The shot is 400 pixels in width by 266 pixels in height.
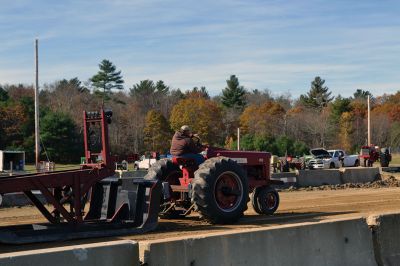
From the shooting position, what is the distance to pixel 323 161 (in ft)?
150

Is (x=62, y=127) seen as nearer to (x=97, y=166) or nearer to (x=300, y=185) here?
(x=300, y=185)

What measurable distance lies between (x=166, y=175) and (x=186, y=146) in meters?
0.90

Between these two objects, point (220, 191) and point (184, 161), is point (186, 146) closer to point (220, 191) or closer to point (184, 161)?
point (184, 161)

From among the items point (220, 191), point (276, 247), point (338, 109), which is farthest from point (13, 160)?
point (338, 109)

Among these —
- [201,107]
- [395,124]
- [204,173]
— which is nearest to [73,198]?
[204,173]

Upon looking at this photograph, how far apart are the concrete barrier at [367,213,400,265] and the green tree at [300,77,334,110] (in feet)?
346

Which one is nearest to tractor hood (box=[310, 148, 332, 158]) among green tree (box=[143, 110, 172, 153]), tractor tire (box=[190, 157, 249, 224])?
green tree (box=[143, 110, 172, 153])

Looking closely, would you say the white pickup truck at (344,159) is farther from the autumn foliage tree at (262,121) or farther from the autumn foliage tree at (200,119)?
the autumn foliage tree at (262,121)

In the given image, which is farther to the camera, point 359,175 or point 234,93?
point 234,93

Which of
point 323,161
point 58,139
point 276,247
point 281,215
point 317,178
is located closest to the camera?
point 276,247

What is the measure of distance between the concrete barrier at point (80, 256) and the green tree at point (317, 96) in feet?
355

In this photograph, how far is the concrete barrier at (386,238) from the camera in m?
7.41

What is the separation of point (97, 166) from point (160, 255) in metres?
4.18

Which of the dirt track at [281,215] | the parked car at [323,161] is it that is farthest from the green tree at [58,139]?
the dirt track at [281,215]
